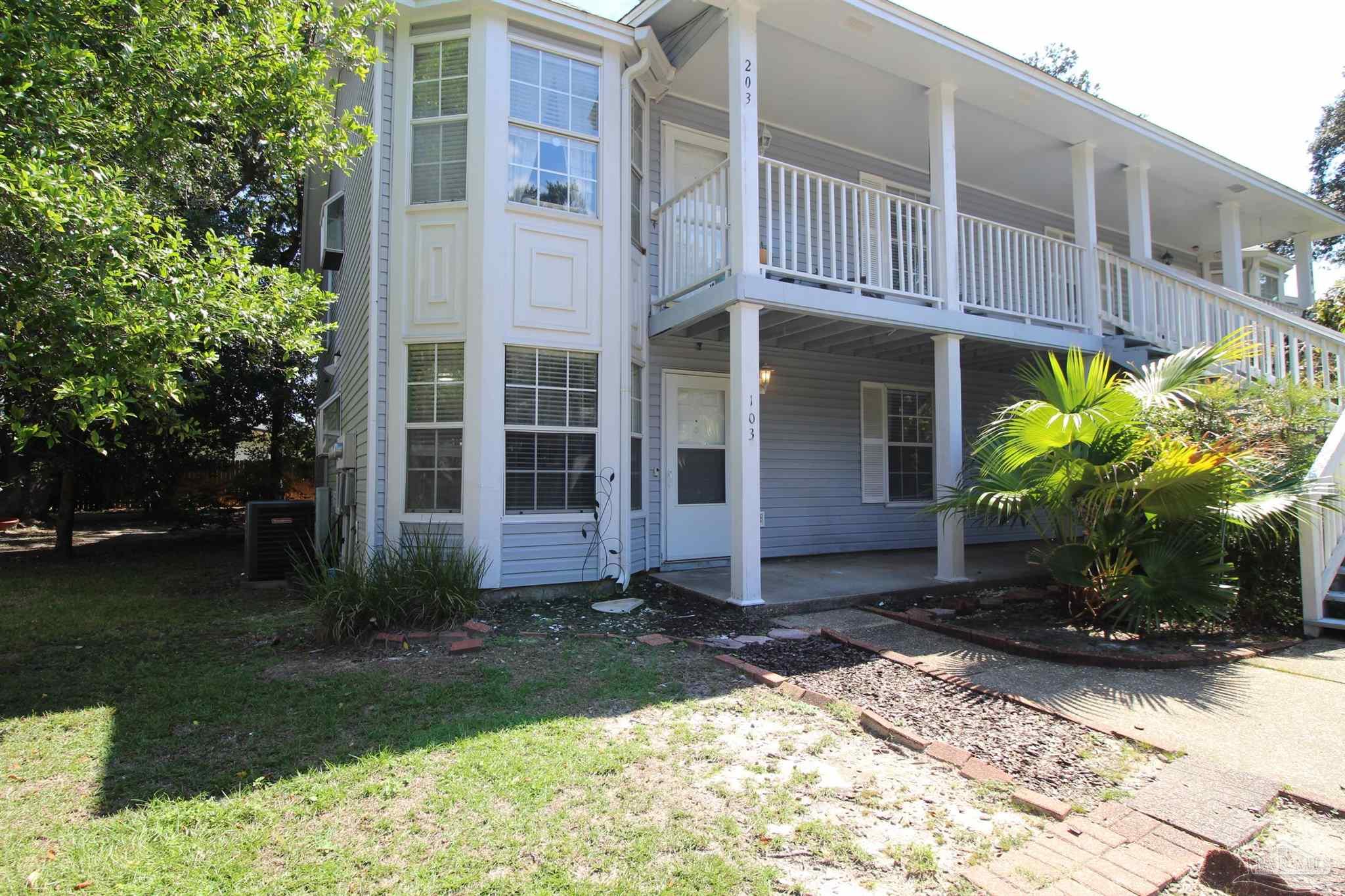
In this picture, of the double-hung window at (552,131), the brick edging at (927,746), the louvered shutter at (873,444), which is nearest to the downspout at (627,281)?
the double-hung window at (552,131)

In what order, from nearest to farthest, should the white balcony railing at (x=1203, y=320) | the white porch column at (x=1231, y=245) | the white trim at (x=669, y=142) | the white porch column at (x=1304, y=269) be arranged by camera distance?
the white balcony railing at (x=1203, y=320), the white trim at (x=669, y=142), the white porch column at (x=1231, y=245), the white porch column at (x=1304, y=269)

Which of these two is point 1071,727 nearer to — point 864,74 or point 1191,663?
point 1191,663

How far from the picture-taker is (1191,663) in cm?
465

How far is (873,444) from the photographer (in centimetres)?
993

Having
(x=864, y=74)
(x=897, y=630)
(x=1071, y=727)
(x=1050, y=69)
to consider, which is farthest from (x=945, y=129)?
(x=1050, y=69)

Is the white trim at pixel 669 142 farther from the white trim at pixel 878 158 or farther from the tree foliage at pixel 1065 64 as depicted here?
the tree foliage at pixel 1065 64

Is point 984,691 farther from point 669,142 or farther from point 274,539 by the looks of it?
point 274,539

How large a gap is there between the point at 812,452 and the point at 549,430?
386 centimetres

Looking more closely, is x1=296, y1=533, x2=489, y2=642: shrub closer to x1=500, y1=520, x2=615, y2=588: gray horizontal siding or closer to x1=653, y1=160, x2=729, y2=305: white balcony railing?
x1=500, y1=520, x2=615, y2=588: gray horizontal siding

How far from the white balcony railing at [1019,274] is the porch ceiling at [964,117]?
1.47 meters

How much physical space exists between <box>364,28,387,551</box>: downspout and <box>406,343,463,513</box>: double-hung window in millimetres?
304

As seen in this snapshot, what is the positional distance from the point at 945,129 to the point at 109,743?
8.66 m

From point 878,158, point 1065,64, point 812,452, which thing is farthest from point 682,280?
point 1065,64

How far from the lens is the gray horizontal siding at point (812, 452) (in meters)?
8.53
